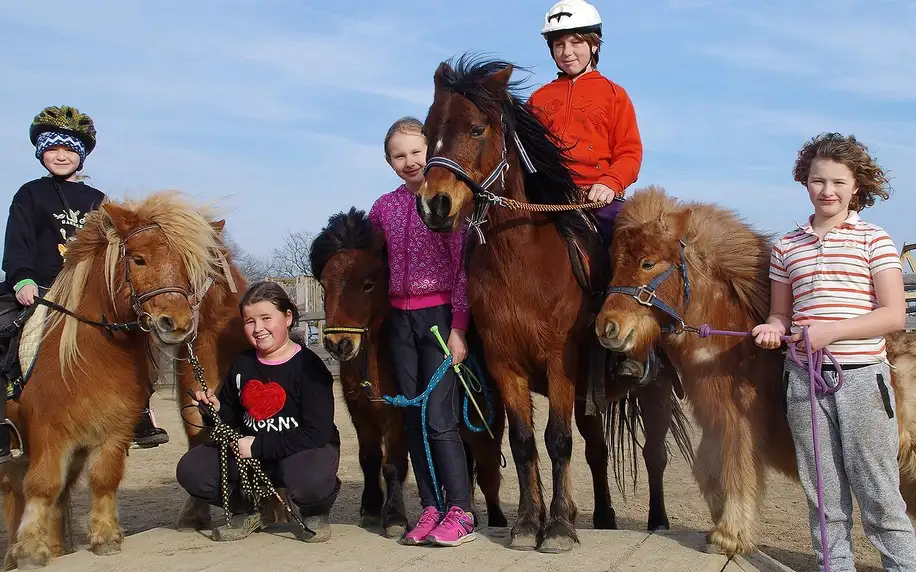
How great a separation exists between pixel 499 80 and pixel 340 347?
5.35 ft

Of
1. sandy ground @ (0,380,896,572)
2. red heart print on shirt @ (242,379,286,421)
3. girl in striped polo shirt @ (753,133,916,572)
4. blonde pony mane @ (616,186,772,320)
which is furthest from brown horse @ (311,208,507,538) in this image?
girl in striped polo shirt @ (753,133,916,572)

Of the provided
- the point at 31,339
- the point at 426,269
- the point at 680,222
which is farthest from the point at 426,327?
the point at 31,339

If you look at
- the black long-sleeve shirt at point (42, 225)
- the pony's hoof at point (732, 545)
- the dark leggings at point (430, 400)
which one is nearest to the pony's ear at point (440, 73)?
the dark leggings at point (430, 400)

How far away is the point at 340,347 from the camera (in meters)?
4.49

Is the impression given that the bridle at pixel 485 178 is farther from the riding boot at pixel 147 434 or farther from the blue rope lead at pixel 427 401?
the riding boot at pixel 147 434

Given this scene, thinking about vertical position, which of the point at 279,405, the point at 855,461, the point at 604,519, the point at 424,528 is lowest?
the point at 604,519

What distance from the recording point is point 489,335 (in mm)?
4133

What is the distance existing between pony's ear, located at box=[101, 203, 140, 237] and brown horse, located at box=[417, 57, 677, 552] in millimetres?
1647

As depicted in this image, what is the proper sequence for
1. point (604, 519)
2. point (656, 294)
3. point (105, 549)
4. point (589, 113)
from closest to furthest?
point (656, 294) < point (105, 549) < point (589, 113) < point (604, 519)

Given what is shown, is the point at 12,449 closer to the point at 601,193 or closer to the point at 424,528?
the point at 424,528

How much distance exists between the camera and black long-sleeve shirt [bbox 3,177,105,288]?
483 cm

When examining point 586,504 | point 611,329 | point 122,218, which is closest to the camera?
point 611,329

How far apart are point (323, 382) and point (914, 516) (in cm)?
307

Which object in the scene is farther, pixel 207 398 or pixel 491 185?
pixel 207 398
